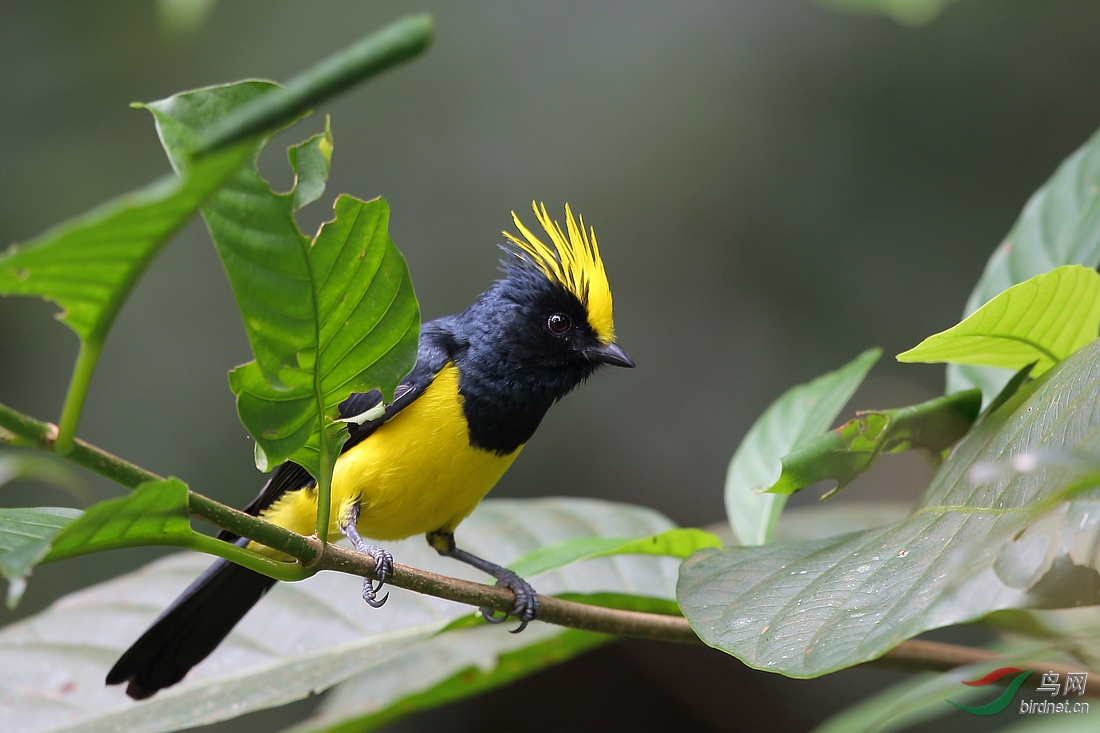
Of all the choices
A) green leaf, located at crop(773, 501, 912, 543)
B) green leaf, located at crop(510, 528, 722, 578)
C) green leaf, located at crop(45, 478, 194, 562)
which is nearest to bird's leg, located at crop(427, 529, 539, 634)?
green leaf, located at crop(510, 528, 722, 578)

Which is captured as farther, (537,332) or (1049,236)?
(537,332)

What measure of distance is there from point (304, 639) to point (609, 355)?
124 centimetres

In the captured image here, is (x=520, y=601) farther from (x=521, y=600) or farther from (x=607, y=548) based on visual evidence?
(x=607, y=548)

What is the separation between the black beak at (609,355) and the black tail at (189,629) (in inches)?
46.9

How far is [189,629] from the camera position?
2.61 metres

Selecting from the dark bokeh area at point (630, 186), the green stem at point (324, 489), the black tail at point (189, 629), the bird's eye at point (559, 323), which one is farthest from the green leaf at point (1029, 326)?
the dark bokeh area at point (630, 186)

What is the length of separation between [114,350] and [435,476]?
3.41 meters

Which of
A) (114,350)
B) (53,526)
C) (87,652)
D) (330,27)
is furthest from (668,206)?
(53,526)

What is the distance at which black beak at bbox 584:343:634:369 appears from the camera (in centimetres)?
296

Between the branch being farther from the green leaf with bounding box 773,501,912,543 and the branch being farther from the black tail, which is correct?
the green leaf with bounding box 773,501,912,543

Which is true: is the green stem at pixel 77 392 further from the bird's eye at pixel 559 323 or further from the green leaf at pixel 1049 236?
the bird's eye at pixel 559 323

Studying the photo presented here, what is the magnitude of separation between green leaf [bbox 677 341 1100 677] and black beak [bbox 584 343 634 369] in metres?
1.29

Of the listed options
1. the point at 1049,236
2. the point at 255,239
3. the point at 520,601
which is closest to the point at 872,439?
the point at 1049,236

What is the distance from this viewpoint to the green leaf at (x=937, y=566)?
45.2 inches
